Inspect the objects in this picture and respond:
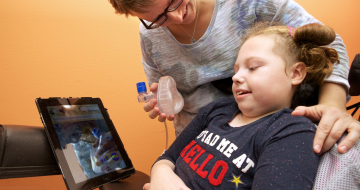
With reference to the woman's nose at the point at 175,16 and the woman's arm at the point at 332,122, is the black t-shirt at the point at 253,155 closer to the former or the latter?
the woman's arm at the point at 332,122

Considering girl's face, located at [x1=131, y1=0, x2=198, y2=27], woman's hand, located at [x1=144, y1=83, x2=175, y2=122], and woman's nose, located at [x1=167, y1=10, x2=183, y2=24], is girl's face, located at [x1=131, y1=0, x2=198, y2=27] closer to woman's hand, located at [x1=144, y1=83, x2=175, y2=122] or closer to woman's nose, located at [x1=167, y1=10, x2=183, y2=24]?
woman's nose, located at [x1=167, y1=10, x2=183, y2=24]

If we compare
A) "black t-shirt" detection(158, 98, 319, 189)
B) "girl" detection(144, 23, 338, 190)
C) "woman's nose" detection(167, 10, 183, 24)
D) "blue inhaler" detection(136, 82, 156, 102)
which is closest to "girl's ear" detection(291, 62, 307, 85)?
"girl" detection(144, 23, 338, 190)

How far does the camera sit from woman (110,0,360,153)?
0.64 meters

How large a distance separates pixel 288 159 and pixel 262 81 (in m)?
0.20

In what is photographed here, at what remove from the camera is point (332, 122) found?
19.3 inches

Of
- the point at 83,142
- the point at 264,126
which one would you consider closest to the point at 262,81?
the point at 264,126

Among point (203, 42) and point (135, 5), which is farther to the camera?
point (203, 42)

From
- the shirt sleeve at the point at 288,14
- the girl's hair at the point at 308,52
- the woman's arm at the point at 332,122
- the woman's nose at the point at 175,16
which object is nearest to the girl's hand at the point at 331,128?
the woman's arm at the point at 332,122

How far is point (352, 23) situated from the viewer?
1.75 meters

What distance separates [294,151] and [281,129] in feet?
0.20

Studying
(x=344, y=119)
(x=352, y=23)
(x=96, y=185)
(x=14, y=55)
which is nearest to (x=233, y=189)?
(x=344, y=119)

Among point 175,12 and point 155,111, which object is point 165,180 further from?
point 175,12

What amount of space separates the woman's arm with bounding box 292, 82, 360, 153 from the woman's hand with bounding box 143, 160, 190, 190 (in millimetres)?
309

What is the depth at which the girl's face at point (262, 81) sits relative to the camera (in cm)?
58
